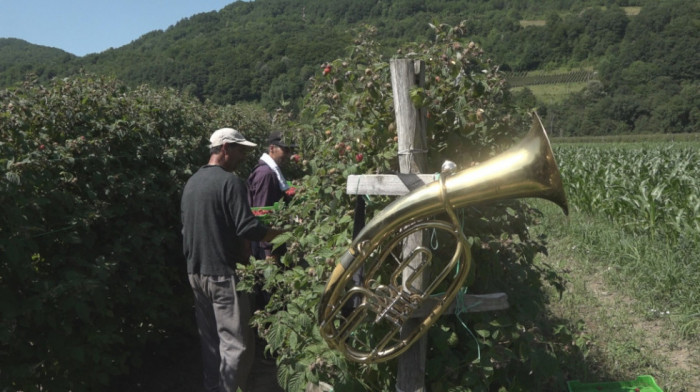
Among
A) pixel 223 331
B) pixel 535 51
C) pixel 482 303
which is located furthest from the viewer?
pixel 535 51

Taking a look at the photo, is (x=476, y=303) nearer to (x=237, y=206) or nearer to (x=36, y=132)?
(x=237, y=206)

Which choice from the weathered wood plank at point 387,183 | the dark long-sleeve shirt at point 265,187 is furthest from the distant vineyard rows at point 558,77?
the weathered wood plank at point 387,183

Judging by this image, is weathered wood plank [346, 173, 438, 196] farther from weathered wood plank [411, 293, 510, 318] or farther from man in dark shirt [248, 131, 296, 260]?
man in dark shirt [248, 131, 296, 260]

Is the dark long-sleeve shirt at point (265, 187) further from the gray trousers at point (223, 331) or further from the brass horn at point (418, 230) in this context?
the brass horn at point (418, 230)

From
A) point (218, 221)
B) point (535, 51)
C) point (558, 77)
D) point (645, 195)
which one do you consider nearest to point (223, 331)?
point (218, 221)

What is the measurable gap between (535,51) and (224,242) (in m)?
93.7

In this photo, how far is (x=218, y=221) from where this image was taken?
10.8 ft

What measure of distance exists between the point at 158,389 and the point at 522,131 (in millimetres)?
3239

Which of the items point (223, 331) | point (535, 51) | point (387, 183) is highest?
point (387, 183)

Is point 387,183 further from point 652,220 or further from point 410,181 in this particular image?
point 652,220

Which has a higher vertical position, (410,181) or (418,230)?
(410,181)

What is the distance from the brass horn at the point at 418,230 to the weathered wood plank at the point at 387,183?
0.18 meters

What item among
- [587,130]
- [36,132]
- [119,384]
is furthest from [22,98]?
[587,130]

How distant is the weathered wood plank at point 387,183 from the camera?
2266mm
